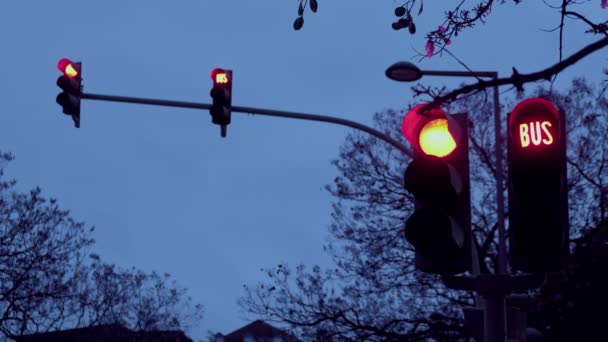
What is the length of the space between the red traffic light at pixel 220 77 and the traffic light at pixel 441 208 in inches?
306

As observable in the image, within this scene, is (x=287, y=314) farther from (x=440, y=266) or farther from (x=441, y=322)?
(x=440, y=266)

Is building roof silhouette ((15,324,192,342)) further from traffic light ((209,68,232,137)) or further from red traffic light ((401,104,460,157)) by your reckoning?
red traffic light ((401,104,460,157))

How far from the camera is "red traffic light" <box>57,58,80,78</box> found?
464 inches

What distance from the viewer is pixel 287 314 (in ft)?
66.0

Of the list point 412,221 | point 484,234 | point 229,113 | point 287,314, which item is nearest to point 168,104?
point 229,113

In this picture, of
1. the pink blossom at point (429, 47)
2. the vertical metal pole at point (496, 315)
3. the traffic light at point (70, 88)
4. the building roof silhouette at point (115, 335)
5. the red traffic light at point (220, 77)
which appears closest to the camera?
the vertical metal pole at point (496, 315)

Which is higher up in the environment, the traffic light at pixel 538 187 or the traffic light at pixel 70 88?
the traffic light at pixel 70 88

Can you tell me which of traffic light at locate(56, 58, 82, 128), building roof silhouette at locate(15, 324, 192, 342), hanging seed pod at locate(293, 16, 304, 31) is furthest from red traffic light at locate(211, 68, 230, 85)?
building roof silhouette at locate(15, 324, 192, 342)

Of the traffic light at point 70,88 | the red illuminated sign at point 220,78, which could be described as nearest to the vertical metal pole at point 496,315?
the red illuminated sign at point 220,78

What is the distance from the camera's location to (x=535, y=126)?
166 inches

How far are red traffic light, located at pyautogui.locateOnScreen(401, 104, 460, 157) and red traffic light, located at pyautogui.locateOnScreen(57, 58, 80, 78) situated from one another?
8076 mm

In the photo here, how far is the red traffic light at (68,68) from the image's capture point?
464 inches

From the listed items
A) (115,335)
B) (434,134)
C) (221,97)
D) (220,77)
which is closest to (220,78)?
(220,77)

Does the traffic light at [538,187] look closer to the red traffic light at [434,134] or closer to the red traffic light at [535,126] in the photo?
the red traffic light at [535,126]
